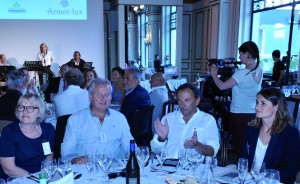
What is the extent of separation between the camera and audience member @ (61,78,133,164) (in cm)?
245

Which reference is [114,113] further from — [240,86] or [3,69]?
[3,69]

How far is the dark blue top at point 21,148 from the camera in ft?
7.07

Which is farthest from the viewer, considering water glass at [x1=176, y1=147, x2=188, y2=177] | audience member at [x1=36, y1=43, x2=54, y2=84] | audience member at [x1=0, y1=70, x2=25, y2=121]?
audience member at [x1=36, y1=43, x2=54, y2=84]

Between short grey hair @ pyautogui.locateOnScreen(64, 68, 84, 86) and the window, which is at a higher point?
the window

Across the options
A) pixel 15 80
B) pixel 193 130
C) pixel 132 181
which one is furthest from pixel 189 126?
pixel 15 80

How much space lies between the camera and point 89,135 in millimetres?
2467

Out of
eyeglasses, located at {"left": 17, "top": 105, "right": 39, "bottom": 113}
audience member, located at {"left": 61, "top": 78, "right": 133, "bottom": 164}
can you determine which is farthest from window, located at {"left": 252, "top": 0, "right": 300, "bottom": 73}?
eyeglasses, located at {"left": 17, "top": 105, "right": 39, "bottom": 113}

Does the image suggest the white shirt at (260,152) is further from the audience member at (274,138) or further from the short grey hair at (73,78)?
the short grey hair at (73,78)

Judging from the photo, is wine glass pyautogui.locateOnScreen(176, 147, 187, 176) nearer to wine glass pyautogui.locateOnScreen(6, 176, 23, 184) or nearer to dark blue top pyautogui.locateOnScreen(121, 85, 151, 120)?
wine glass pyautogui.locateOnScreen(6, 176, 23, 184)

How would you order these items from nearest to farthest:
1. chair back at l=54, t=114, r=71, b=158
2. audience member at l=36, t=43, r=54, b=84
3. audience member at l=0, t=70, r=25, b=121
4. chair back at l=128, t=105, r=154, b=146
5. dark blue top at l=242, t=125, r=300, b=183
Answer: dark blue top at l=242, t=125, r=300, b=183
chair back at l=54, t=114, r=71, b=158
audience member at l=0, t=70, r=25, b=121
chair back at l=128, t=105, r=154, b=146
audience member at l=36, t=43, r=54, b=84

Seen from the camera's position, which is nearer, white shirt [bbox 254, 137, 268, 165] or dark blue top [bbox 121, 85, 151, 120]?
white shirt [bbox 254, 137, 268, 165]

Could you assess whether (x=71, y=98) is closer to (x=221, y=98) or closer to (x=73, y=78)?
(x=73, y=78)

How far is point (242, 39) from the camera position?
8867 mm

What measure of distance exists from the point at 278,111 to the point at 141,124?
71.8 inches
